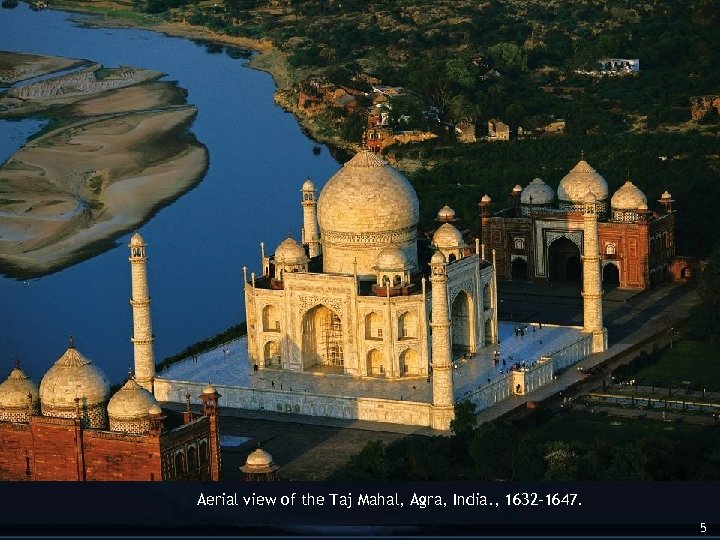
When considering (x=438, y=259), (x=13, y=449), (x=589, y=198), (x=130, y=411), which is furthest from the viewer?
(x=589, y=198)

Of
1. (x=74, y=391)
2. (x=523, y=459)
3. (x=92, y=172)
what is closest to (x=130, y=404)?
(x=74, y=391)

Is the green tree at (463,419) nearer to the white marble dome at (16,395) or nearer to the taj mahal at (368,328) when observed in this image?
the taj mahal at (368,328)

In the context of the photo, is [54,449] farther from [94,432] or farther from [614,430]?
[614,430]

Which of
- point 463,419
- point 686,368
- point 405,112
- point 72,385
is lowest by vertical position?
point 686,368

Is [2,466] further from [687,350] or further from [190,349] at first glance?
[687,350]

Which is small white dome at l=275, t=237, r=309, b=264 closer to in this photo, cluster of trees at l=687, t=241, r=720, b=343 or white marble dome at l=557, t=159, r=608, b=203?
cluster of trees at l=687, t=241, r=720, b=343

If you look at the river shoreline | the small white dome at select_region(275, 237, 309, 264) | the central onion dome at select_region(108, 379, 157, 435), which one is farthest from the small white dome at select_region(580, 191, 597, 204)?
the river shoreline

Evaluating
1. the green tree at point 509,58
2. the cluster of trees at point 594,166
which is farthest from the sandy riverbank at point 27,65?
the cluster of trees at point 594,166
